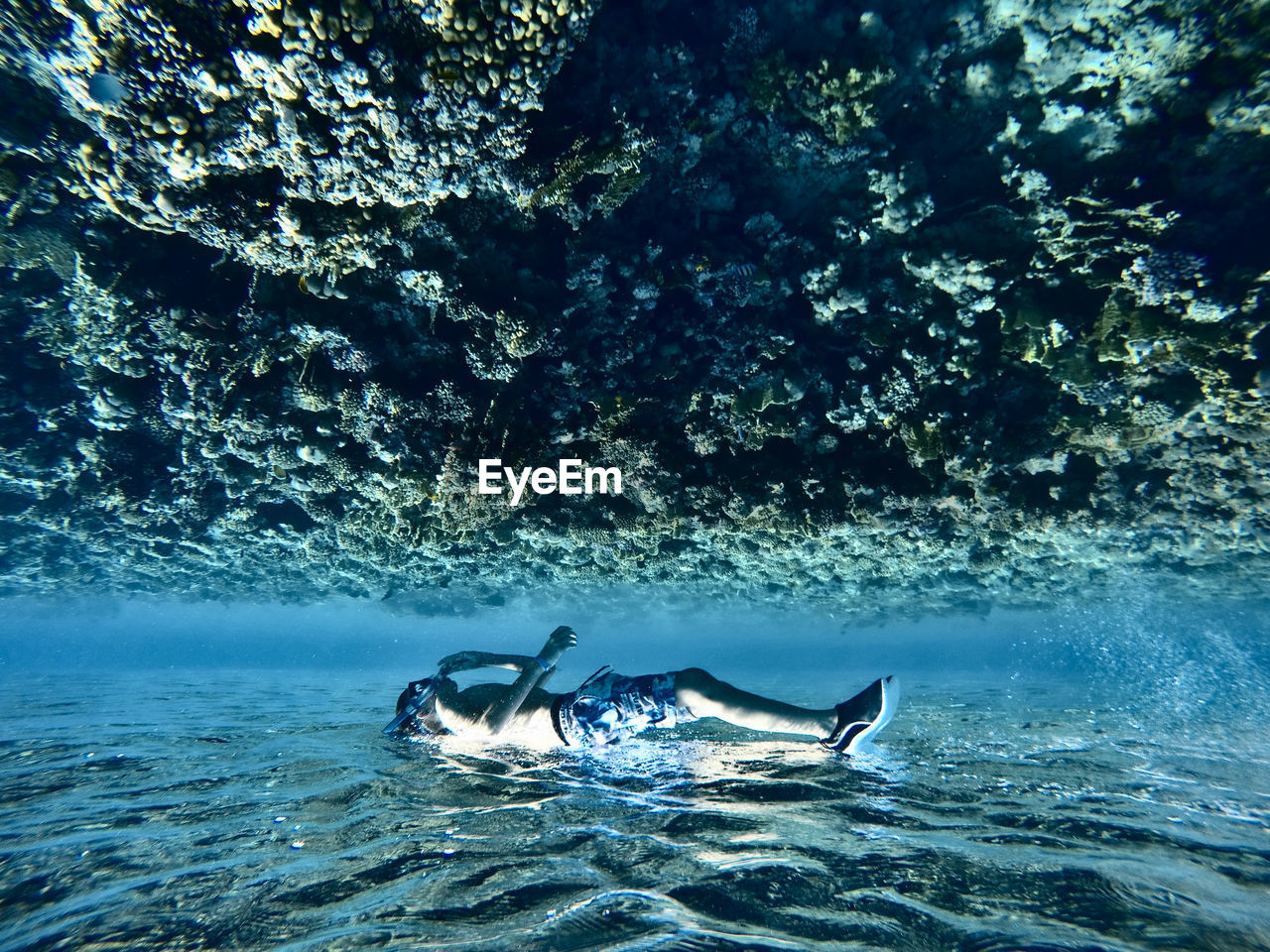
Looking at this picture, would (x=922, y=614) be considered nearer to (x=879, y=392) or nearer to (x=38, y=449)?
(x=879, y=392)

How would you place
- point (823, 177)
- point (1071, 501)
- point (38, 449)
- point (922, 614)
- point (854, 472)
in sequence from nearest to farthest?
point (823, 177), point (854, 472), point (1071, 501), point (38, 449), point (922, 614)

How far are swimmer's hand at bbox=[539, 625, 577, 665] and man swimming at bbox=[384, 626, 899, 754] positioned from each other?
0.04 feet

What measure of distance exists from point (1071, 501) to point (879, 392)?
14.2ft

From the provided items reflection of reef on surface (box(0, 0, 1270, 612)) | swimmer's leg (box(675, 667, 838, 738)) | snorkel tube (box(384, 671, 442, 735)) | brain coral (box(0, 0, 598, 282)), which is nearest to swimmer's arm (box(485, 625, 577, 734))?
snorkel tube (box(384, 671, 442, 735))

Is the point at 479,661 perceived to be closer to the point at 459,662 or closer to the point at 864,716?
the point at 459,662

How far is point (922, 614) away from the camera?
21.4 metres

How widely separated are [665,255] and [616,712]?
193 inches

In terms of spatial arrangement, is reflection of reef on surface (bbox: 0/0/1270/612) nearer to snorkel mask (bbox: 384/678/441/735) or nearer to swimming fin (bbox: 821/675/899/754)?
snorkel mask (bbox: 384/678/441/735)

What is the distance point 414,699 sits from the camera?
237 inches

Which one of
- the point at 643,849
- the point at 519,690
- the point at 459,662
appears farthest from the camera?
the point at 459,662

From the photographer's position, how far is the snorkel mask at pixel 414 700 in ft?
19.2

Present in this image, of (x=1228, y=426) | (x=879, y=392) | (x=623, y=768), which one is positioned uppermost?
(x=879, y=392)

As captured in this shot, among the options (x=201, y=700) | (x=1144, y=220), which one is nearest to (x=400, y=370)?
(x=1144, y=220)
